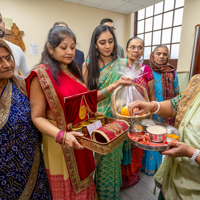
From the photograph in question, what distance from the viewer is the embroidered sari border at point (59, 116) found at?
37.2 inches

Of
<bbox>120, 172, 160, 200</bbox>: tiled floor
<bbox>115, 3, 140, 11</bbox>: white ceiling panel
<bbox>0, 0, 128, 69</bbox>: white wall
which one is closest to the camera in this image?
<bbox>120, 172, 160, 200</bbox>: tiled floor

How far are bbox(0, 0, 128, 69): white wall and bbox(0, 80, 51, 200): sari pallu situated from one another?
11.2 feet

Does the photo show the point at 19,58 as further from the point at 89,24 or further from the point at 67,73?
the point at 89,24

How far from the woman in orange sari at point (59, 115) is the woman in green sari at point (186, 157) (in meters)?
0.57

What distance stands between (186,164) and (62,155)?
2.79ft

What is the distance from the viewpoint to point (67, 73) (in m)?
1.11

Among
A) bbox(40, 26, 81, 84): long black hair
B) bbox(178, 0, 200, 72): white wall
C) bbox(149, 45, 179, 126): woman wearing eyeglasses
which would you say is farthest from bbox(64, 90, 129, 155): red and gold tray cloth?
bbox(178, 0, 200, 72): white wall

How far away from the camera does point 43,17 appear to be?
3.83 metres

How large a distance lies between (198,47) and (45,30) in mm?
3685

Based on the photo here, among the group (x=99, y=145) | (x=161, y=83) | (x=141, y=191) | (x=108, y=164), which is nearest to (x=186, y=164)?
(x=99, y=145)

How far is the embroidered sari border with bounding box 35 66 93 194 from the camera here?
0.95m

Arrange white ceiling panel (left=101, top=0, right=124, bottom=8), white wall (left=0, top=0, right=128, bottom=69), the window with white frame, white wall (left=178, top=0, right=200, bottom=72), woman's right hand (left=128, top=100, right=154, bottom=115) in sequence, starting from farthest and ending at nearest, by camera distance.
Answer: white ceiling panel (left=101, top=0, right=124, bottom=8) < the window with white frame < white wall (left=0, top=0, right=128, bottom=69) < white wall (left=178, top=0, right=200, bottom=72) < woman's right hand (left=128, top=100, right=154, bottom=115)

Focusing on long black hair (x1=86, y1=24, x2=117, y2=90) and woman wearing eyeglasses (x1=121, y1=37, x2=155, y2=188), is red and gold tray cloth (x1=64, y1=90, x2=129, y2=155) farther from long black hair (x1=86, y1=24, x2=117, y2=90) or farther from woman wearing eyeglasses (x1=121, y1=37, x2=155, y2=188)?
woman wearing eyeglasses (x1=121, y1=37, x2=155, y2=188)

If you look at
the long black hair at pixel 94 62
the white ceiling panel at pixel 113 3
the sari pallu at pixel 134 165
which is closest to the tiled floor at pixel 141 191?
the sari pallu at pixel 134 165
